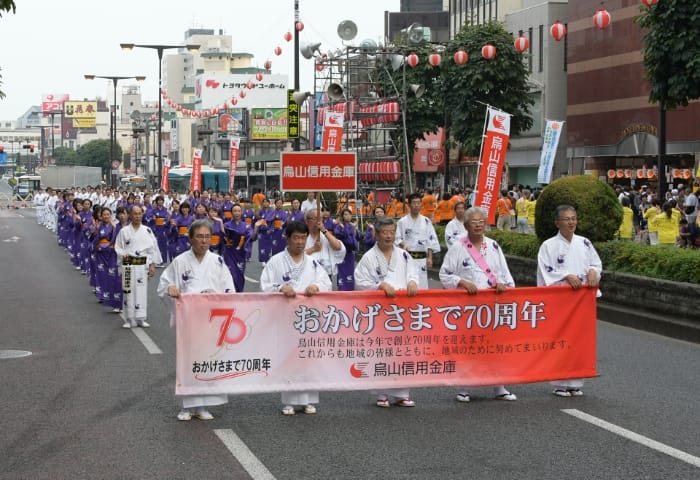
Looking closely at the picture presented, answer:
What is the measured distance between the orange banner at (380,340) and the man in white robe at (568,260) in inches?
7.9

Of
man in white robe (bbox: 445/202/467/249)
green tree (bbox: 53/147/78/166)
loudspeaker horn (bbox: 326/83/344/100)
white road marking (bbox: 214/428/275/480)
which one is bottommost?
white road marking (bbox: 214/428/275/480)

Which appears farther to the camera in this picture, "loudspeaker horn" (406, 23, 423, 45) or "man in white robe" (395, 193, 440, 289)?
"loudspeaker horn" (406, 23, 423, 45)

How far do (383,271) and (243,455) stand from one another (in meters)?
2.42

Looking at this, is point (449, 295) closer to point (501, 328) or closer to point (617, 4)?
point (501, 328)

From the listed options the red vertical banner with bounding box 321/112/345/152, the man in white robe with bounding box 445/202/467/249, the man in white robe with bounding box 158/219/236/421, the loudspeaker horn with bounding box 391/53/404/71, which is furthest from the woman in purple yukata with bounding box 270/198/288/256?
the man in white robe with bounding box 158/219/236/421

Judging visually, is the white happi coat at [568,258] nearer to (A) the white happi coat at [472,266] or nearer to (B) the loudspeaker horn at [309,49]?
(A) the white happi coat at [472,266]

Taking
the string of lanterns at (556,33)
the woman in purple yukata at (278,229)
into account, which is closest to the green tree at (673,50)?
the string of lanterns at (556,33)

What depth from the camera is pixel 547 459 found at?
748 centimetres

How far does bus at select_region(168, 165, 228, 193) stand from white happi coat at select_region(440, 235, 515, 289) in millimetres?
69710

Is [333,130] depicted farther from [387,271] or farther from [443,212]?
[387,271]

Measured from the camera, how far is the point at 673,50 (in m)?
23.4

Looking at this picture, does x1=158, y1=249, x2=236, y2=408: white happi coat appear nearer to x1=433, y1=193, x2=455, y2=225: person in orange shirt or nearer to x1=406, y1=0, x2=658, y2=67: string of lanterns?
x1=406, y1=0, x2=658, y2=67: string of lanterns

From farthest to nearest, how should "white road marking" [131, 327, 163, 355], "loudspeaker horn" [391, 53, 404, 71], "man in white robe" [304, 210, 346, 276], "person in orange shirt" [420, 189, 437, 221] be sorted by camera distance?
"loudspeaker horn" [391, 53, 404, 71], "person in orange shirt" [420, 189, 437, 221], "man in white robe" [304, 210, 346, 276], "white road marking" [131, 327, 163, 355]

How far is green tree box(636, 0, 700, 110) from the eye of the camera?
75.5ft
